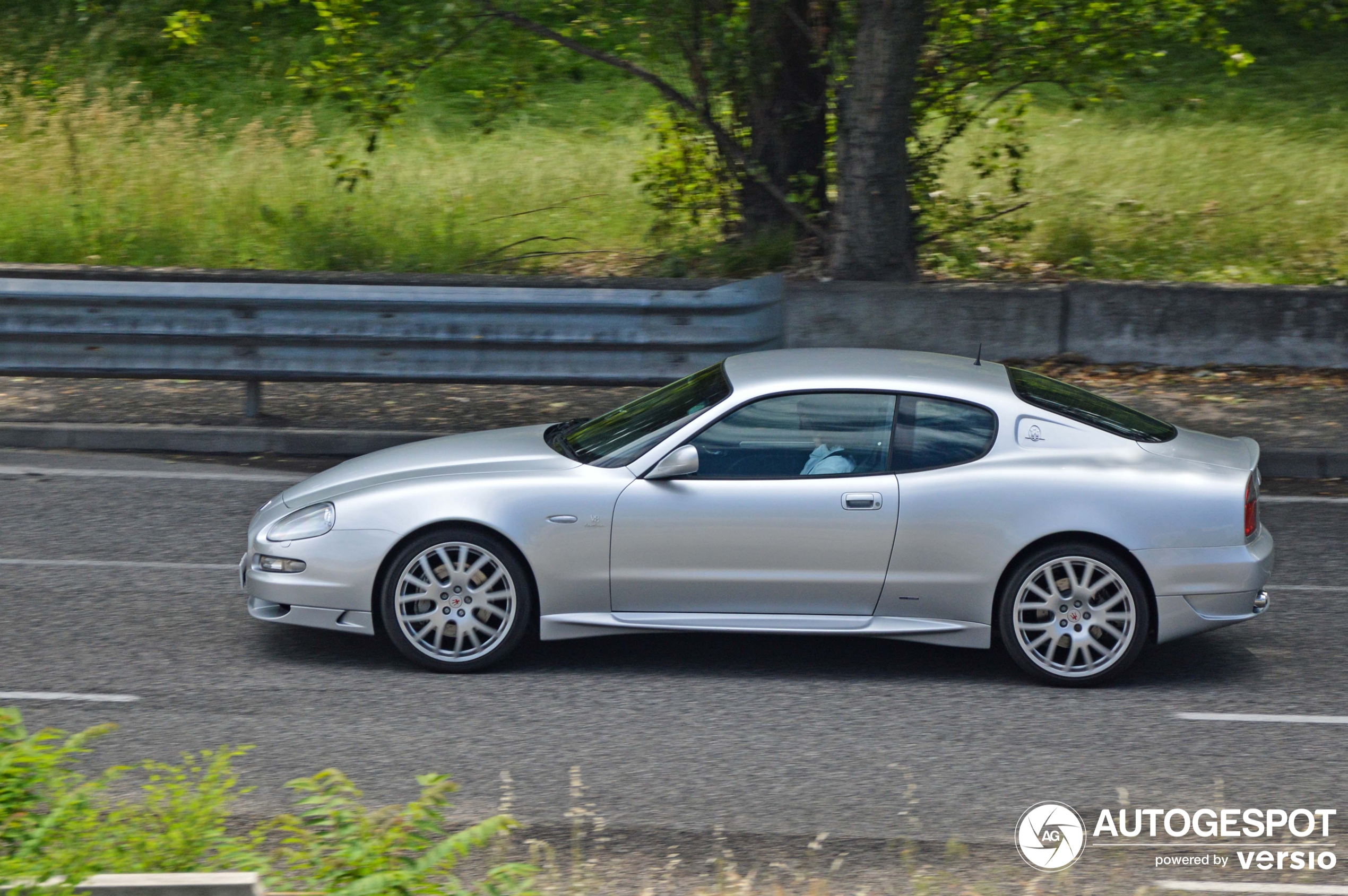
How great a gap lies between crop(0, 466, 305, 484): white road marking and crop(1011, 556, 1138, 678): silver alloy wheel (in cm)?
518

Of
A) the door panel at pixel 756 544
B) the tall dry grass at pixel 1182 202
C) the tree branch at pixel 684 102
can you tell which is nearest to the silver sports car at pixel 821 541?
A: the door panel at pixel 756 544

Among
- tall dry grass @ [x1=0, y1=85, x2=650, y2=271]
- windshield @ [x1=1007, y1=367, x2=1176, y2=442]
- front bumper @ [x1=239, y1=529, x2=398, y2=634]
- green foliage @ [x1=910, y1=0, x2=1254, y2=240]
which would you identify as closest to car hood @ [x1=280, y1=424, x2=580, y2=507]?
front bumper @ [x1=239, y1=529, x2=398, y2=634]

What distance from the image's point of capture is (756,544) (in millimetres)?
6105

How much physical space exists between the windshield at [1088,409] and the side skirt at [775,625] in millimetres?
1067

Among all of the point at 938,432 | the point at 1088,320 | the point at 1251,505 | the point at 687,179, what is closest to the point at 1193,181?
the point at 1088,320

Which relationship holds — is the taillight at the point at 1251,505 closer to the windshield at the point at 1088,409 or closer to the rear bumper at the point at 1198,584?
the rear bumper at the point at 1198,584

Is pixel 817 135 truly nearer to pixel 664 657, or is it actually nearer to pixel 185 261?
pixel 185 261

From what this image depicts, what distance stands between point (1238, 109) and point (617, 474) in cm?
1756

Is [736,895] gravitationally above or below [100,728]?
below

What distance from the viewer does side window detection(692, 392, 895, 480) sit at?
6199 millimetres

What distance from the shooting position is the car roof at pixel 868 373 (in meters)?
6.35

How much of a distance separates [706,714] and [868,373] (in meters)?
1.71

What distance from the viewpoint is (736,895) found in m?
4.20

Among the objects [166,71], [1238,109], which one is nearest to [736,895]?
[1238,109]
